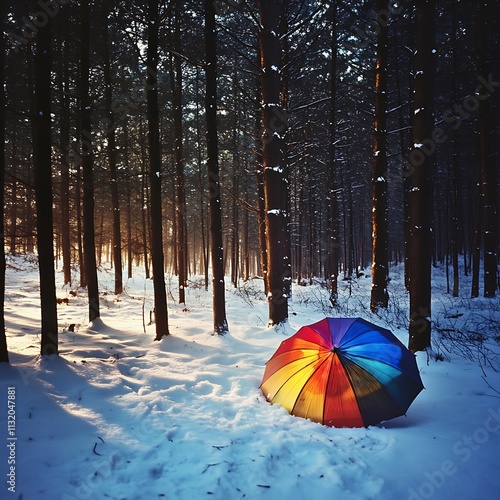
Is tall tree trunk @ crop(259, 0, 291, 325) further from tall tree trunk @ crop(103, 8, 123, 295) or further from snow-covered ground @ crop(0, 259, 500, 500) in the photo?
tall tree trunk @ crop(103, 8, 123, 295)

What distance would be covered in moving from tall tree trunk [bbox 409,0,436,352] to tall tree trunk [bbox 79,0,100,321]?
7354mm

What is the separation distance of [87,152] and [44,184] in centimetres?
309

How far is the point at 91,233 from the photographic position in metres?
8.27

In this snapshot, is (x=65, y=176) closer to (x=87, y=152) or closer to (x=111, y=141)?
(x=111, y=141)

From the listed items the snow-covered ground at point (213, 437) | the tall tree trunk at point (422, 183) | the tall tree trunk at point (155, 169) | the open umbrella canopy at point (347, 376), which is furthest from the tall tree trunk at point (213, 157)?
the tall tree trunk at point (422, 183)

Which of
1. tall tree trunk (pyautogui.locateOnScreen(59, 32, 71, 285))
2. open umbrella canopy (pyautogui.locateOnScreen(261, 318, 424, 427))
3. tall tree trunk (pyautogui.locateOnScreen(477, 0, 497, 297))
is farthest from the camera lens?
tall tree trunk (pyautogui.locateOnScreen(59, 32, 71, 285))

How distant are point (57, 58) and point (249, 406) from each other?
12167 mm

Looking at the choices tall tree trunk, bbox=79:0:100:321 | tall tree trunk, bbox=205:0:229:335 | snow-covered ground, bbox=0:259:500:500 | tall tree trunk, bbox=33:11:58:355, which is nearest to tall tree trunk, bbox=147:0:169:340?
tall tree trunk, bbox=205:0:229:335

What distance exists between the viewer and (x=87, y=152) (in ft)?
25.7

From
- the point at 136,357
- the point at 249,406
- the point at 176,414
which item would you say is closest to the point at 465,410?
the point at 249,406

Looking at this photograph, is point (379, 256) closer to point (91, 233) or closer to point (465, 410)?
point (465, 410)

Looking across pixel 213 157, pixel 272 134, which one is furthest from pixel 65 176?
pixel 272 134

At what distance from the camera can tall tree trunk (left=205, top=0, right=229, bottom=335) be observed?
272 inches

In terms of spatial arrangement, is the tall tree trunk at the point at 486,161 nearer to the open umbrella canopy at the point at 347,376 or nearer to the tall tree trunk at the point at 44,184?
the open umbrella canopy at the point at 347,376
